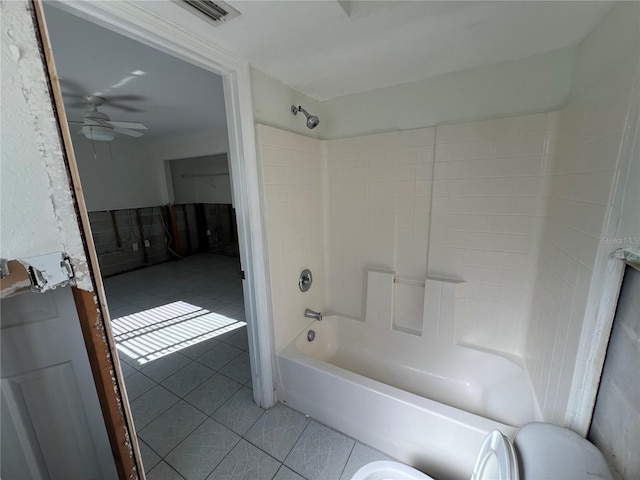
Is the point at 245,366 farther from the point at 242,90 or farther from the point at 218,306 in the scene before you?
the point at 242,90

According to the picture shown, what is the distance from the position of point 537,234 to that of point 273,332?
1706 millimetres

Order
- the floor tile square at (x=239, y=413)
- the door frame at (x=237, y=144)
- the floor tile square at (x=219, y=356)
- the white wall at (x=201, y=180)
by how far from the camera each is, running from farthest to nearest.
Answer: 1. the white wall at (x=201, y=180)
2. the floor tile square at (x=219, y=356)
3. the floor tile square at (x=239, y=413)
4. the door frame at (x=237, y=144)

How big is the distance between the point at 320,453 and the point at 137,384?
149cm

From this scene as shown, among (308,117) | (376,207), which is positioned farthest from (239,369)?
(308,117)

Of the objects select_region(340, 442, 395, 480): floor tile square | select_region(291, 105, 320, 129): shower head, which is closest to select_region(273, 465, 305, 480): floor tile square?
select_region(340, 442, 395, 480): floor tile square

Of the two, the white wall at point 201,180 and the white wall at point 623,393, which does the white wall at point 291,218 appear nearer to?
the white wall at point 623,393

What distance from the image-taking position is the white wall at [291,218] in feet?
4.88

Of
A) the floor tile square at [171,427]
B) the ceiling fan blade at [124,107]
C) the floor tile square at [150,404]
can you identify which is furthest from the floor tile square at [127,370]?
the ceiling fan blade at [124,107]

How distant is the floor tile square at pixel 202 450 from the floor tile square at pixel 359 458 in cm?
64

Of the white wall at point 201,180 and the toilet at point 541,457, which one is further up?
the white wall at point 201,180

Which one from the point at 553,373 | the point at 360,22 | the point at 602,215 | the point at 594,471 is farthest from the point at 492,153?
the point at 594,471

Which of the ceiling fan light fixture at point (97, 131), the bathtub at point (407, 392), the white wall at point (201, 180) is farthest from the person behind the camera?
the white wall at point (201, 180)

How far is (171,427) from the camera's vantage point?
1533 mm

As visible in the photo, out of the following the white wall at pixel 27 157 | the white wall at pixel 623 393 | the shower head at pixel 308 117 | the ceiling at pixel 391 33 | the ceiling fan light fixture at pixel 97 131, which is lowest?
the white wall at pixel 623 393
